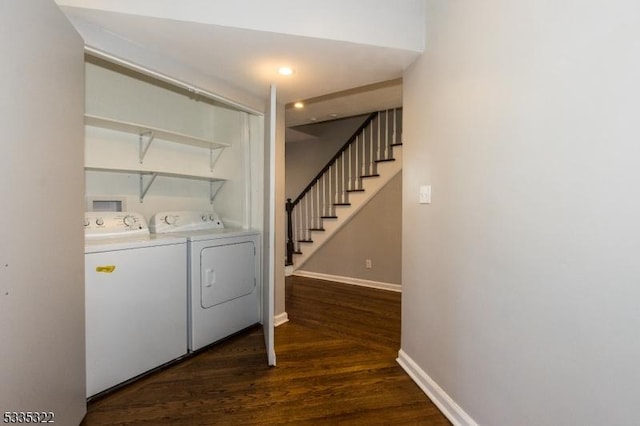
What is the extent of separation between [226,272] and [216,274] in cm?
10

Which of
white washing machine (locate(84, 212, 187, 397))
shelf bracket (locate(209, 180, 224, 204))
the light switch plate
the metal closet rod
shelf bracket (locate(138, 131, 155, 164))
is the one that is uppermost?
the metal closet rod

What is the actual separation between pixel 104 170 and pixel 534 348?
2886mm

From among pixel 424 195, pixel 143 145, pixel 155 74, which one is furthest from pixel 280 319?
pixel 155 74

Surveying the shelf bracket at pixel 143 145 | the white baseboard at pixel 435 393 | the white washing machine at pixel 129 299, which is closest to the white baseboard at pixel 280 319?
the white washing machine at pixel 129 299

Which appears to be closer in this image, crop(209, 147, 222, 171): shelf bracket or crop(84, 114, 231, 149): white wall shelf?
crop(84, 114, 231, 149): white wall shelf

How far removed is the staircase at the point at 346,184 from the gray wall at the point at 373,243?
0.41ft

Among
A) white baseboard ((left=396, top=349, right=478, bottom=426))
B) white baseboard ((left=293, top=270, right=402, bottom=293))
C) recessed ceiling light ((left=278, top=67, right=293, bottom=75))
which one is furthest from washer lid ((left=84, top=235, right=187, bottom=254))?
white baseboard ((left=293, top=270, right=402, bottom=293))

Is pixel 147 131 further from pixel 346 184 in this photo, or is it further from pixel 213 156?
pixel 346 184

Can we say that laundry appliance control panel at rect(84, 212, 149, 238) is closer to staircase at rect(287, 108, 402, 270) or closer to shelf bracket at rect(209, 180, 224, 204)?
shelf bracket at rect(209, 180, 224, 204)

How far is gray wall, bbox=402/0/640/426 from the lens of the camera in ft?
2.84

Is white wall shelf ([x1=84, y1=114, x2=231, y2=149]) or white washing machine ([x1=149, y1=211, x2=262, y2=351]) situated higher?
white wall shelf ([x1=84, y1=114, x2=231, y2=149])

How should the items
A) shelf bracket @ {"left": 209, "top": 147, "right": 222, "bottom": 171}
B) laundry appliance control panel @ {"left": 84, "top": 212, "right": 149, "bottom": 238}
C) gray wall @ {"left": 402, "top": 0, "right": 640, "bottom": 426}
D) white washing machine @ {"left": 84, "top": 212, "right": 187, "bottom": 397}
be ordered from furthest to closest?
1. shelf bracket @ {"left": 209, "top": 147, "right": 222, "bottom": 171}
2. laundry appliance control panel @ {"left": 84, "top": 212, "right": 149, "bottom": 238}
3. white washing machine @ {"left": 84, "top": 212, "right": 187, "bottom": 397}
4. gray wall @ {"left": 402, "top": 0, "right": 640, "bottom": 426}

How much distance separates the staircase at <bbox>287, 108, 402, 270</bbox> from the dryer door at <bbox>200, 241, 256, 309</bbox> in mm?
2036

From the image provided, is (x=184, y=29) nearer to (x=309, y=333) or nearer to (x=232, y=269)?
(x=232, y=269)
